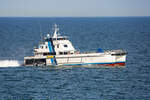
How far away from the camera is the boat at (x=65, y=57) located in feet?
189

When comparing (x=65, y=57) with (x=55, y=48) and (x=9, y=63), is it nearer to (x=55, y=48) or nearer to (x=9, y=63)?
(x=55, y=48)

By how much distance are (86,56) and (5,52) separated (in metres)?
26.0

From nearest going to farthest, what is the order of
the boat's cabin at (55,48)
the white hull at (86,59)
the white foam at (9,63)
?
1. the white hull at (86,59)
2. the boat's cabin at (55,48)
3. the white foam at (9,63)

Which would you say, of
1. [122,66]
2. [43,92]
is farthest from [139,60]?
[43,92]

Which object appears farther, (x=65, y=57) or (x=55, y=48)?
(x=55, y=48)

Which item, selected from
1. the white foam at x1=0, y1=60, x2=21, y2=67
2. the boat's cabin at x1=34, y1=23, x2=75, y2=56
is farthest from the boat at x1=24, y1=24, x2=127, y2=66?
the white foam at x1=0, y1=60, x2=21, y2=67

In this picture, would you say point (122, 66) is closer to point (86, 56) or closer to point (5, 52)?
point (86, 56)

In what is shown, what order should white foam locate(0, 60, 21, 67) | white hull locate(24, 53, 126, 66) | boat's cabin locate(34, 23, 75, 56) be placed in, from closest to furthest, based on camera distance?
1. white hull locate(24, 53, 126, 66)
2. boat's cabin locate(34, 23, 75, 56)
3. white foam locate(0, 60, 21, 67)

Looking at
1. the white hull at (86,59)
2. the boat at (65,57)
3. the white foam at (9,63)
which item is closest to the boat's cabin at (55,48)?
the boat at (65,57)

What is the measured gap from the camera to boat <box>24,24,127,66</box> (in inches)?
2271

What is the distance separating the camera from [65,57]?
190 ft

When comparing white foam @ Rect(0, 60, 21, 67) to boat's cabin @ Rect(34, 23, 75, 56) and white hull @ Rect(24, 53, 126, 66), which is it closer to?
white hull @ Rect(24, 53, 126, 66)

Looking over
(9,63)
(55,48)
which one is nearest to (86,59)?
(55,48)

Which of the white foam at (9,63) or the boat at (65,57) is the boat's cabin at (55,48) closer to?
the boat at (65,57)
